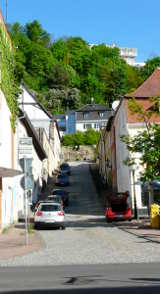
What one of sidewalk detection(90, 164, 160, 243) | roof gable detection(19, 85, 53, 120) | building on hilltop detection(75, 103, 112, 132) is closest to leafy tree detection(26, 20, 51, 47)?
building on hilltop detection(75, 103, 112, 132)

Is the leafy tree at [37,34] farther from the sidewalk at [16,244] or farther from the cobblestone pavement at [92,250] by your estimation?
the sidewalk at [16,244]

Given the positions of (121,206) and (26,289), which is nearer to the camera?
(26,289)

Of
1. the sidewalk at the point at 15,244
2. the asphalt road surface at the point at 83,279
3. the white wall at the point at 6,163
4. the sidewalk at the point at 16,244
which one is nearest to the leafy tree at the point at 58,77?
the white wall at the point at 6,163

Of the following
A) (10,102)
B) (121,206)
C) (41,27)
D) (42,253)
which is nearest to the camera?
(42,253)

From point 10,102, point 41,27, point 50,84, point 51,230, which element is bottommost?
point 51,230

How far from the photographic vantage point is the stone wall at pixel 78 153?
299 feet

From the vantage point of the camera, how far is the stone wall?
91.2m

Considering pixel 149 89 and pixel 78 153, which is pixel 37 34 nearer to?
pixel 78 153

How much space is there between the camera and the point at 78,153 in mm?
92250

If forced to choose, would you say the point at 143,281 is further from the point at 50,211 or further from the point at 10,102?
the point at 10,102

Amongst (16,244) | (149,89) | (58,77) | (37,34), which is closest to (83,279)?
(16,244)

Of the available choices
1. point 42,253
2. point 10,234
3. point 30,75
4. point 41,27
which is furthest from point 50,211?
point 41,27

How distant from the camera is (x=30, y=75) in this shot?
11944 centimetres

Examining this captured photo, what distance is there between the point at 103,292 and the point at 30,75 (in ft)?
370
